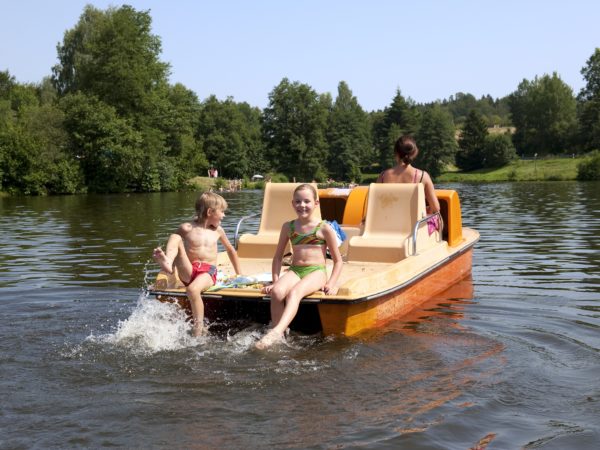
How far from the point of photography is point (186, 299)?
7953 mm

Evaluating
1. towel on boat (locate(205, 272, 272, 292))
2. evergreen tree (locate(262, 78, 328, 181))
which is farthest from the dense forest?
towel on boat (locate(205, 272, 272, 292))

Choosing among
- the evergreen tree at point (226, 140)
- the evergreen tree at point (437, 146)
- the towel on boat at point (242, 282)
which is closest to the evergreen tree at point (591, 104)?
the evergreen tree at point (437, 146)

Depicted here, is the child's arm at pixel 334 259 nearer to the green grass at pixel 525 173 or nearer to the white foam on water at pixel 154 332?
the white foam on water at pixel 154 332

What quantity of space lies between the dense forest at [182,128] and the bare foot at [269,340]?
49.8m

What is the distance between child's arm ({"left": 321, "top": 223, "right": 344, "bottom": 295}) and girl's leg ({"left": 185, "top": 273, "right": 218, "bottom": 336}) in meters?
1.25

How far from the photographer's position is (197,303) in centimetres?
771

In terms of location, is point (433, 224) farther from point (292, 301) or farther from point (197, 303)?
point (197, 303)

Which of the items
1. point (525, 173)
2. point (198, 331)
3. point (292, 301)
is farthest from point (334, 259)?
point (525, 173)

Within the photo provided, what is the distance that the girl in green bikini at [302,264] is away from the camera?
741 cm

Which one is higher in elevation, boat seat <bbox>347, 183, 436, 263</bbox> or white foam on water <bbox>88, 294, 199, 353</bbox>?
boat seat <bbox>347, 183, 436, 263</bbox>

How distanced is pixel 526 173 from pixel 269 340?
80.2 meters

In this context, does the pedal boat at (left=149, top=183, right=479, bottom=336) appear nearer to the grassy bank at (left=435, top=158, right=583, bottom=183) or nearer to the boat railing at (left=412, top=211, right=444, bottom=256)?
the boat railing at (left=412, top=211, right=444, bottom=256)

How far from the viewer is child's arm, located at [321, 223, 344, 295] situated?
7.62 m

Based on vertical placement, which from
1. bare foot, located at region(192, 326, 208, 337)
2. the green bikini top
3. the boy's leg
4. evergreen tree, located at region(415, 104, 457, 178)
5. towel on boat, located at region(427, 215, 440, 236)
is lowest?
bare foot, located at region(192, 326, 208, 337)
